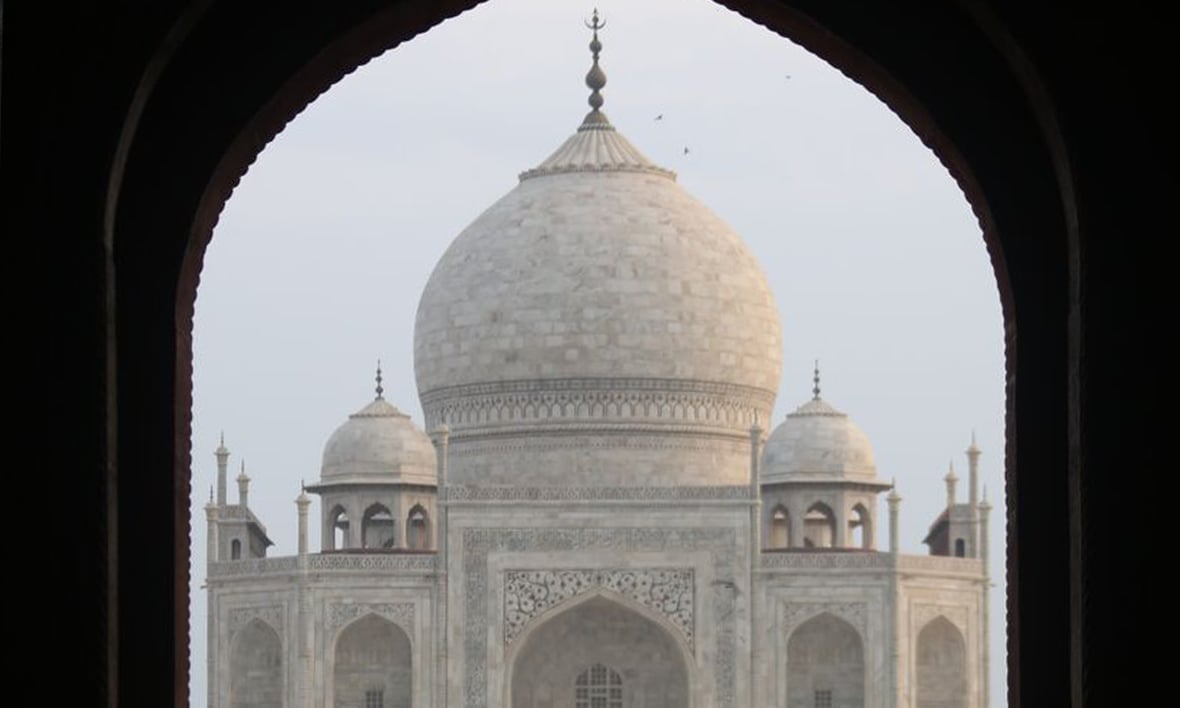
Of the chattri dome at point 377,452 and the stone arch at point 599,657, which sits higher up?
the chattri dome at point 377,452

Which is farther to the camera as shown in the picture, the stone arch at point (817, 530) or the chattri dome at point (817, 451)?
the stone arch at point (817, 530)

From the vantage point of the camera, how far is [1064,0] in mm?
6012

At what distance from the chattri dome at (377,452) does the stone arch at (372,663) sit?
8.22 feet

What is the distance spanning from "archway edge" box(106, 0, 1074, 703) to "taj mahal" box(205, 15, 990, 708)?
25897mm

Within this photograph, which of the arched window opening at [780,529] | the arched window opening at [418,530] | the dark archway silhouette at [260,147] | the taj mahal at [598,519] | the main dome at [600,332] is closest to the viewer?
the dark archway silhouette at [260,147]

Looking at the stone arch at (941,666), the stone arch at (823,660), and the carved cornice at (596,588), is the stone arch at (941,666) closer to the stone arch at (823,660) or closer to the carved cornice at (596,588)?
the stone arch at (823,660)

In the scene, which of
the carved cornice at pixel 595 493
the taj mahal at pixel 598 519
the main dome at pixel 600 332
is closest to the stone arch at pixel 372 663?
the taj mahal at pixel 598 519

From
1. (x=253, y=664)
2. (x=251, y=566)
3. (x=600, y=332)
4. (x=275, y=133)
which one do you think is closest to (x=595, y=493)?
(x=600, y=332)

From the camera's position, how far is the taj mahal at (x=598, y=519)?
32906mm

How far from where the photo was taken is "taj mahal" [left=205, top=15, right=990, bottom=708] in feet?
108

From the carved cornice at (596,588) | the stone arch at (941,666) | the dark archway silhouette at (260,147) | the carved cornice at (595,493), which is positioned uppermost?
the carved cornice at (595,493)

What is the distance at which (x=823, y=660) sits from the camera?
3347 cm

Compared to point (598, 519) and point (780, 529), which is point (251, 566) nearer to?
point (598, 519)

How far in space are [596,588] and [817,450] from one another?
12.0 ft
